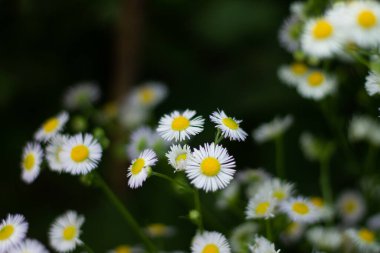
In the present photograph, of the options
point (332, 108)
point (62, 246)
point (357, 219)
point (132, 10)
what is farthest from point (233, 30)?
point (62, 246)

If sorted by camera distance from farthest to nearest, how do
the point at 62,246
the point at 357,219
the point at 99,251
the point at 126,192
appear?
the point at 126,192 → the point at 99,251 → the point at 357,219 → the point at 62,246

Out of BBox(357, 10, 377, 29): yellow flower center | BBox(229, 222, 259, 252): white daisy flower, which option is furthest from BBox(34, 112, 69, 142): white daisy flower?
BBox(357, 10, 377, 29): yellow flower center

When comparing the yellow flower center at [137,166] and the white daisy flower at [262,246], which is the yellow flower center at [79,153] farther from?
the white daisy flower at [262,246]

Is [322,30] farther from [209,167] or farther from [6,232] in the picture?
[6,232]

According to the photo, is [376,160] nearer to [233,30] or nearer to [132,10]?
[233,30]

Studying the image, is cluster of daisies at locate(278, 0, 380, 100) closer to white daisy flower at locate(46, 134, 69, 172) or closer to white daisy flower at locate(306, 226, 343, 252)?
white daisy flower at locate(306, 226, 343, 252)
